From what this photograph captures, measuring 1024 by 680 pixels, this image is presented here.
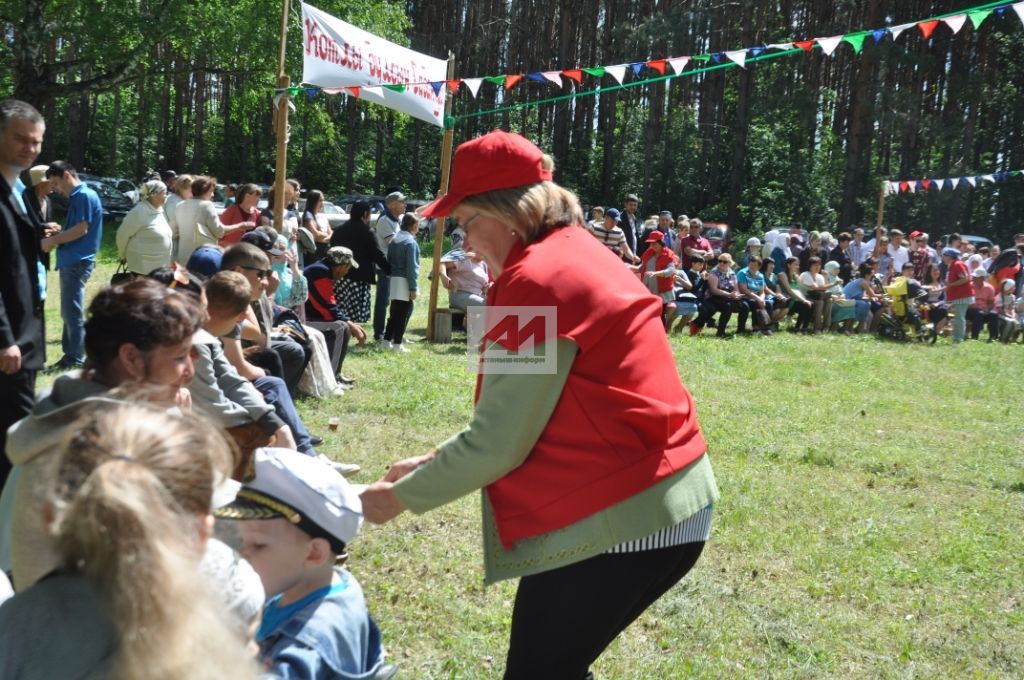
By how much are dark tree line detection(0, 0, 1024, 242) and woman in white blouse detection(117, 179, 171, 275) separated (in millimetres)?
15673

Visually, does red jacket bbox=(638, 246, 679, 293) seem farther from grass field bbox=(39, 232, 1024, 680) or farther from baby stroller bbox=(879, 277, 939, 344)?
baby stroller bbox=(879, 277, 939, 344)

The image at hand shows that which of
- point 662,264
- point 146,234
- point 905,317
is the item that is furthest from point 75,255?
point 905,317

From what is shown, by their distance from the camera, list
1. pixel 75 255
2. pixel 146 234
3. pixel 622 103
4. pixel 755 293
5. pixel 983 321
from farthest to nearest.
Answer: pixel 622 103 < pixel 983 321 < pixel 755 293 < pixel 146 234 < pixel 75 255

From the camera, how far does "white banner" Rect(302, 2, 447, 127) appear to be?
8727 mm

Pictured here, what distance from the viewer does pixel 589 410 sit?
221cm

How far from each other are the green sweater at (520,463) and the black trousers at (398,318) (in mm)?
9007

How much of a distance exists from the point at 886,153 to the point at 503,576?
46.4 metres

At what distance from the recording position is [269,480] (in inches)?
87.7

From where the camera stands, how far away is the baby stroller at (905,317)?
16672 mm

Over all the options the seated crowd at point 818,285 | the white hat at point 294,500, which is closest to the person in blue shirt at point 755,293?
the seated crowd at point 818,285

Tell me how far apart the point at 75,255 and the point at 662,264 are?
27.7 ft

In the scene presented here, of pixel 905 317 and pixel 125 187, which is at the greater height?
pixel 125 187

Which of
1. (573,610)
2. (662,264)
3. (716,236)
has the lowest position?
(573,610)

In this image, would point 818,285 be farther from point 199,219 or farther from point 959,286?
point 199,219
